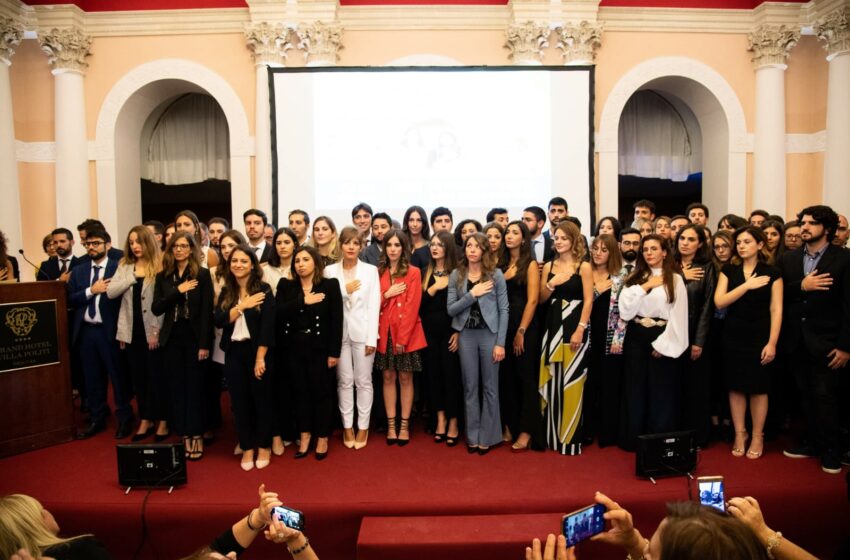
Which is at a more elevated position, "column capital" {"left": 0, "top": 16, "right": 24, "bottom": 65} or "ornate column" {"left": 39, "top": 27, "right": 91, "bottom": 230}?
"column capital" {"left": 0, "top": 16, "right": 24, "bottom": 65}

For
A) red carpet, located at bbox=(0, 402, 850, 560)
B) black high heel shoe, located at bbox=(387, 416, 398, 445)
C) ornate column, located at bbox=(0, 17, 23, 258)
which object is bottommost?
red carpet, located at bbox=(0, 402, 850, 560)

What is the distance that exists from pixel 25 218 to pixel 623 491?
364 inches

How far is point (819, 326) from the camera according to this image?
3271 mm

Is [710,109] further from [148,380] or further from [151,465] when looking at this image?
[151,465]

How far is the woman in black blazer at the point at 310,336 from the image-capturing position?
345 cm

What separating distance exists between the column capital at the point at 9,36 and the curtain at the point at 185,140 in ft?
7.48

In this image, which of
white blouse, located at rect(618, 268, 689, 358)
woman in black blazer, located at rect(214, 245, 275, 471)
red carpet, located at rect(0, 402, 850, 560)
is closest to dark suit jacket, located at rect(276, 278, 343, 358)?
woman in black blazer, located at rect(214, 245, 275, 471)

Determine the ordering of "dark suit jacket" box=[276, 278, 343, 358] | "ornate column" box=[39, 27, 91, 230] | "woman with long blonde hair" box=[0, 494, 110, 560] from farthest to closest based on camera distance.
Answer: "ornate column" box=[39, 27, 91, 230], "dark suit jacket" box=[276, 278, 343, 358], "woman with long blonde hair" box=[0, 494, 110, 560]

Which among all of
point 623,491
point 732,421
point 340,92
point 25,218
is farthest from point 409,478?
point 25,218

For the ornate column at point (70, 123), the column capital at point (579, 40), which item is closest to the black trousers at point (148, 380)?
the ornate column at point (70, 123)

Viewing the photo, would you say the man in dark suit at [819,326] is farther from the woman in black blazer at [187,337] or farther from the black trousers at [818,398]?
the woman in black blazer at [187,337]

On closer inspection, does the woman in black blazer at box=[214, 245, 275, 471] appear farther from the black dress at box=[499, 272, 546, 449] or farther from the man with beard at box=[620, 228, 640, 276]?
the man with beard at box=[620, 228, 640, 276]

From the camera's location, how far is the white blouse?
3383mm

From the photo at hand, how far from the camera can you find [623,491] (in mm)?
2941
